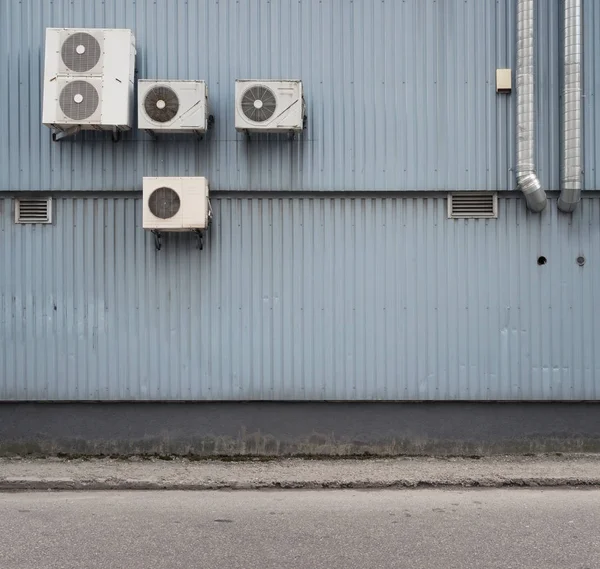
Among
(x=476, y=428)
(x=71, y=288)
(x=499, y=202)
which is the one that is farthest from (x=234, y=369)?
(x=499, y=202)

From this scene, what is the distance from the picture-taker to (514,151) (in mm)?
8961

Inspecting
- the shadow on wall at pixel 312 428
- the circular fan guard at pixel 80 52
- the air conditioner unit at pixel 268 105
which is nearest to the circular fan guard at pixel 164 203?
the air conditioner unit at pixel 268 105

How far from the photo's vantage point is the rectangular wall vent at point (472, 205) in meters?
9.03

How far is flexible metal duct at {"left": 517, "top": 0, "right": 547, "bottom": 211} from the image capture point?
876 centimetres

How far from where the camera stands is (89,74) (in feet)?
28.2

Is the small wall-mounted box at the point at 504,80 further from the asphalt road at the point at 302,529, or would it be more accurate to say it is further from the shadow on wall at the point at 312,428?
the asphalt road at the point at 302,529

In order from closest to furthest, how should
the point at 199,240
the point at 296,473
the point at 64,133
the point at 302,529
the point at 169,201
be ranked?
the point at 302,529, the point at 296,473, the point at 169,201, the point at 64,133, the point at 199,240

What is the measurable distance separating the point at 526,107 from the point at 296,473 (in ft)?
17.0

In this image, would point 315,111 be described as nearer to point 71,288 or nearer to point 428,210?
point 428,210

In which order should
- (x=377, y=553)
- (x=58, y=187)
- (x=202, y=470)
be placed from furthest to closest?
(x=58, y=187) → (x=202, y=470) → (x=377, y=553)

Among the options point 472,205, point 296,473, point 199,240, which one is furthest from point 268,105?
point 296,473

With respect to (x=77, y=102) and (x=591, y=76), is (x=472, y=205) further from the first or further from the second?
(x=77, y=102)

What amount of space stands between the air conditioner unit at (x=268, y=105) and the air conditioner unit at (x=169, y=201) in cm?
95

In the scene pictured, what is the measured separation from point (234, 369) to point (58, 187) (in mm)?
3149
